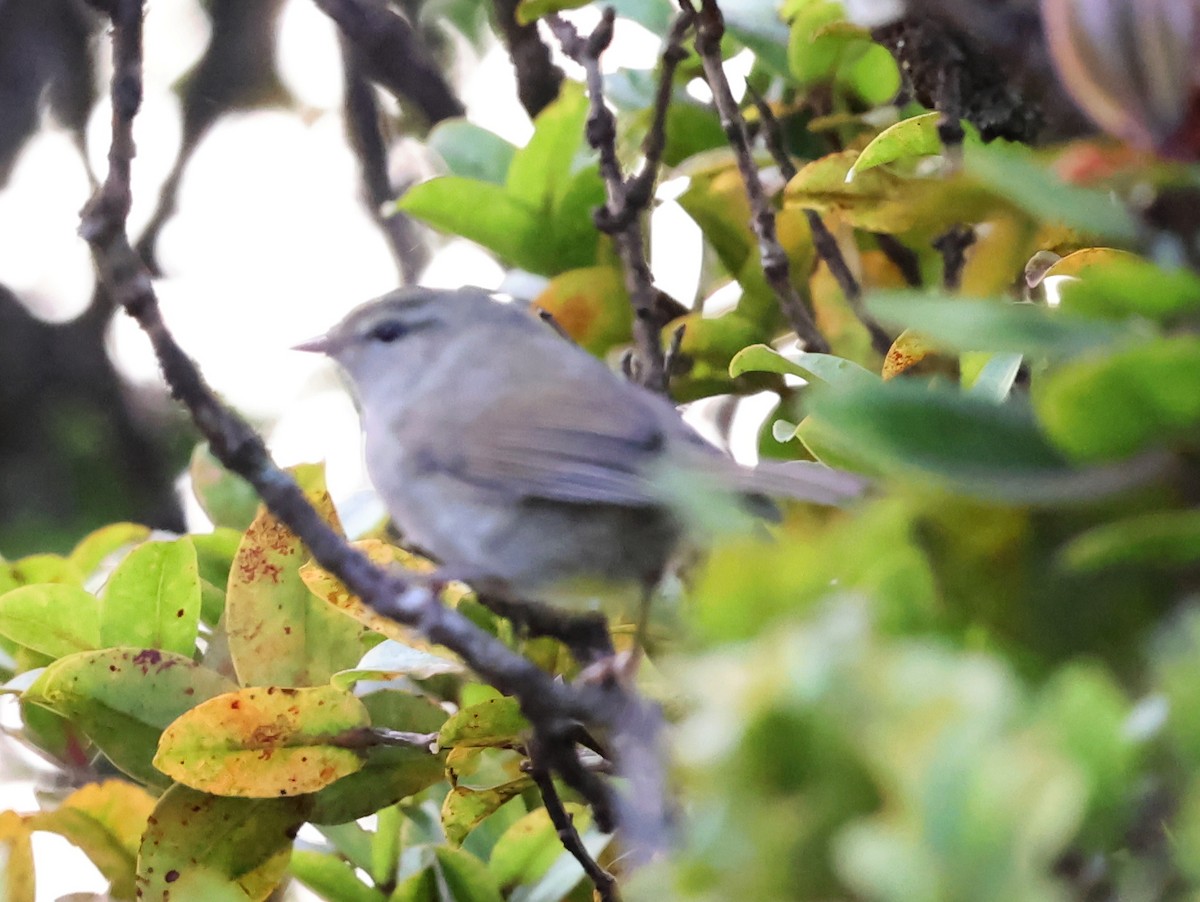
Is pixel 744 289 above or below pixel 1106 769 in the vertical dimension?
below

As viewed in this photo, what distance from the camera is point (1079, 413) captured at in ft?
1.24

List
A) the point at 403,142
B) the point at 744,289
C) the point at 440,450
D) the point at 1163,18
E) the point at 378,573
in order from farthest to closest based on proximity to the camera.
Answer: the point at 403,142 < the point at 440,450 < the point at 744,289 < the point at 378,573 < the point at 1163,18

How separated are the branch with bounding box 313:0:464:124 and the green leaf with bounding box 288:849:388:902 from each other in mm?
1089

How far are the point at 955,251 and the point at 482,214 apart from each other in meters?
0.49

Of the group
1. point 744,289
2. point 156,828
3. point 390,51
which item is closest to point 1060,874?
point 156,828

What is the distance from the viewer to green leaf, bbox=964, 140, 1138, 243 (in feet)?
1.28

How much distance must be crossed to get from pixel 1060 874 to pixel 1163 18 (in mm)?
296

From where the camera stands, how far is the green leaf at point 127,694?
0.94 m

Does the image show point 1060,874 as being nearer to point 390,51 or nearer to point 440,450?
point 440,450

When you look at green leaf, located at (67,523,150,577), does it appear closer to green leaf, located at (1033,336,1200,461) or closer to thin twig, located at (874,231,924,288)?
thin twig, located at (874,231,924,288)

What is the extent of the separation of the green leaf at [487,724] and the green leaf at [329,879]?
0.56ft

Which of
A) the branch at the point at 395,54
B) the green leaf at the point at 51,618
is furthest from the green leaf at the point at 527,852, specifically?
the branch at the point at 395,54

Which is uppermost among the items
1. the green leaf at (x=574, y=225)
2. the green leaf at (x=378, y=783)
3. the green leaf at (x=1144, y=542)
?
the green leaf at (x=1144, y=542)

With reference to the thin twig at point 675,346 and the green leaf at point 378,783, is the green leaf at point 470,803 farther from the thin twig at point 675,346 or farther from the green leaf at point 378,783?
the thin twig at point 675,346
